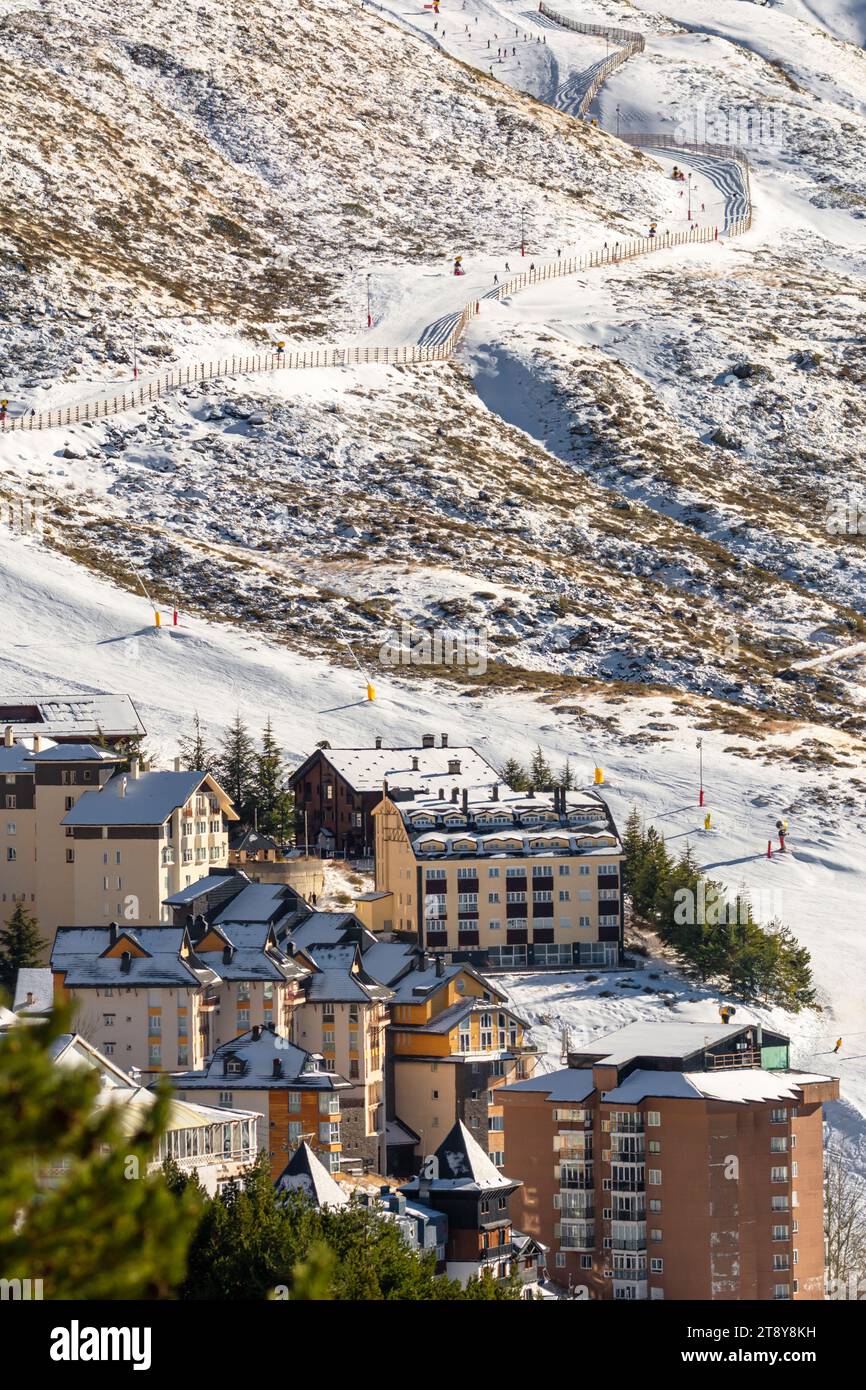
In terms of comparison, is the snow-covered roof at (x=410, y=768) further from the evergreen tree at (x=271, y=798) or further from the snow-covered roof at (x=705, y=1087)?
the snow-covered roof at (x=705, y=1087)

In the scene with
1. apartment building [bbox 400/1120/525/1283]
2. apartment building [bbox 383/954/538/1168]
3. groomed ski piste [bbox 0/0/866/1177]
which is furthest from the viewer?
groomed ski piste [bbox 0/0/866/1177]

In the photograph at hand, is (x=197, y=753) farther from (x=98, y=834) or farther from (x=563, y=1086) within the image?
(x=563, y=1086)

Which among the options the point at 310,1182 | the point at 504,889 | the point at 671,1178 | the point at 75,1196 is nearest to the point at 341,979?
the point at 671,1178

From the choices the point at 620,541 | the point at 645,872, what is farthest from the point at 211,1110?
the point at 620,541

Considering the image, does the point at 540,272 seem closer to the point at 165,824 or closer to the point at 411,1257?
the point at 165,824

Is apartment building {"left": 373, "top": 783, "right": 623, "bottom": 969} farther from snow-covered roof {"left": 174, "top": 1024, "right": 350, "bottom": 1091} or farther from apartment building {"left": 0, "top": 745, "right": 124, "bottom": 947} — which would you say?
snow-covered roof {"left": 174, "top": 1024, "right": 350, "bottom": 1091}

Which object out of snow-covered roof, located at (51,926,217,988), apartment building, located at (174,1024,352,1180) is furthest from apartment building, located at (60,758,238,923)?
apartment building, located at (174,1024,352,1180)
